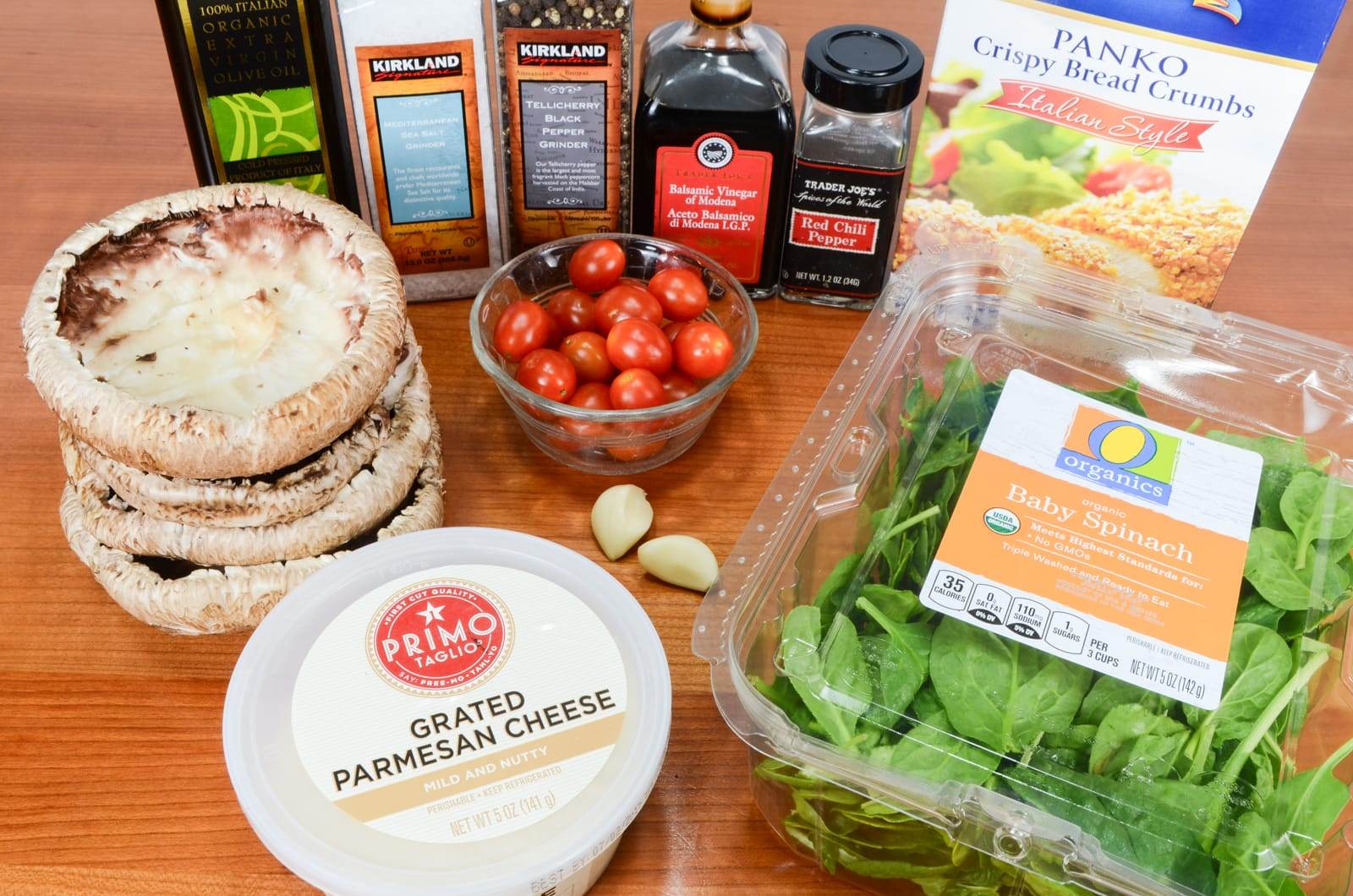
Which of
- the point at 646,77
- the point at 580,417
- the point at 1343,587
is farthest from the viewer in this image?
the point at 646,77

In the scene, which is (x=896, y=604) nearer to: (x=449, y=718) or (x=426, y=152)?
(x=449, y=718)

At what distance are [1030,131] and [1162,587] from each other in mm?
500

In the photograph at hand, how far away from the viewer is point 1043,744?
691 millimetres

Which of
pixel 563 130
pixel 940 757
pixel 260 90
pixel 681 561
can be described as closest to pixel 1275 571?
pixel 940 757

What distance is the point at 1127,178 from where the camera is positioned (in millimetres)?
1060

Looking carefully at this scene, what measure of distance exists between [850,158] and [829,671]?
527 millimetres

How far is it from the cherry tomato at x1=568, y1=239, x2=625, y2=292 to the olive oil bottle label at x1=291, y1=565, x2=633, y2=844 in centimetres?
37

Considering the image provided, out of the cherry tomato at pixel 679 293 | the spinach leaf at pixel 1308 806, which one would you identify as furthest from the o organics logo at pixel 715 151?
the spinach leaf at pixel 1308 806

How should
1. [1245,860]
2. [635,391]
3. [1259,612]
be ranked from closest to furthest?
[1245,860] → [1259,612] → [635,391]

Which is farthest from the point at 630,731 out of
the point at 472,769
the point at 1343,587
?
the point at 1343,587

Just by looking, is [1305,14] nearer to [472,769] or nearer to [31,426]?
[472,769]

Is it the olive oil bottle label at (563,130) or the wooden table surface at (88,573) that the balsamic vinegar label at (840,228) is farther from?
the olive oil bottle label at (563,130)

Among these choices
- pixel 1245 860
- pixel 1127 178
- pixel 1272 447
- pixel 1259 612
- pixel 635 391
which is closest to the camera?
pixel 1245 860

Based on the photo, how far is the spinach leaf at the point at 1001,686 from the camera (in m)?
0.68
